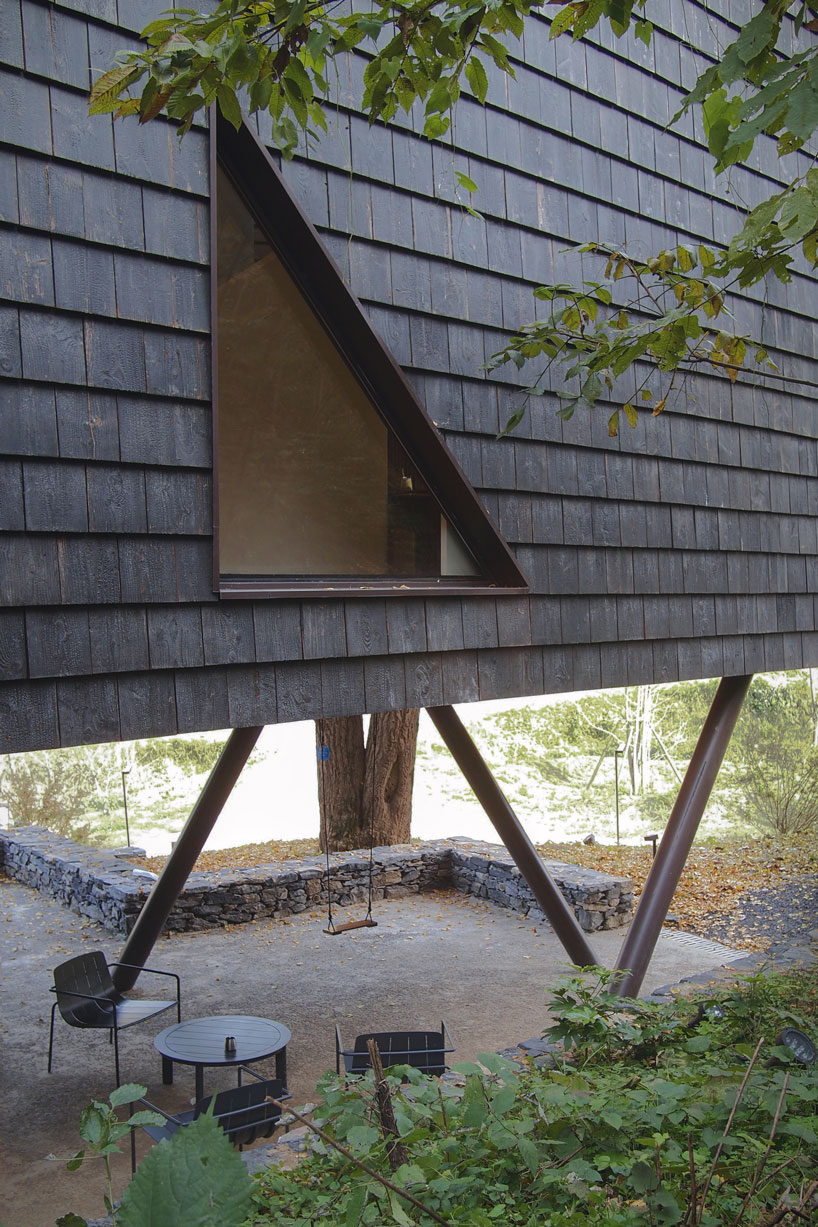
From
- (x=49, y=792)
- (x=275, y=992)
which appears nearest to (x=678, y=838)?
(x=275, y=992)

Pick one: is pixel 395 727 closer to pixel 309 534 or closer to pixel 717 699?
pixel 717 699

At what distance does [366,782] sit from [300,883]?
2.50 m

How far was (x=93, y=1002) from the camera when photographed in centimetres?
630

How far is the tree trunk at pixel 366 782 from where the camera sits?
12.3 meters

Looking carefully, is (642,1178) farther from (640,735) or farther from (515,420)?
(640,735)

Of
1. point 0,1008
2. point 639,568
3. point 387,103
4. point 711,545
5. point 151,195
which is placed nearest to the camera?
point 387,103

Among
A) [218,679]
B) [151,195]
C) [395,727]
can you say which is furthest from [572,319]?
[395,727]

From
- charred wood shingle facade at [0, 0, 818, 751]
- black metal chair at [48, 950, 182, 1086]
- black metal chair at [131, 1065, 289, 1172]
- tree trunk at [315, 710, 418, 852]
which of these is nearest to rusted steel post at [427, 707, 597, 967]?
charred wood shingle facade at [0, 0, 818, 751]

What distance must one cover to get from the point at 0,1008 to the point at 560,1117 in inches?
258

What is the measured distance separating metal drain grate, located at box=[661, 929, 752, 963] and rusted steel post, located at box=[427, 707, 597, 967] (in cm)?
287

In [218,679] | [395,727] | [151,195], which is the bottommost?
[395,727]

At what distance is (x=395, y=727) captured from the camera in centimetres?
1218

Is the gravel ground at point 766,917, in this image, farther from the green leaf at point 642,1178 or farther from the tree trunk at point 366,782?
the green leaf at point 642,1178

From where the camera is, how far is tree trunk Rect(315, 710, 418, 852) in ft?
40.2
